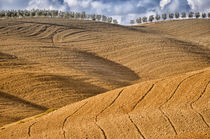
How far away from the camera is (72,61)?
94.8ft

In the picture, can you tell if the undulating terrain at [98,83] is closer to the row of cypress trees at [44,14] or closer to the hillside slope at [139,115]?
the hillside slope at [139,115]

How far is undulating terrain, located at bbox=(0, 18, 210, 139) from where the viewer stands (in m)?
9.50

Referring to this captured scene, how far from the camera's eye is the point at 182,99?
36.0 feet

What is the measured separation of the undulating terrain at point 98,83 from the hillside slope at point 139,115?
3 centimetres

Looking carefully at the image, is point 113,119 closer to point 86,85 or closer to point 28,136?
point 28,136

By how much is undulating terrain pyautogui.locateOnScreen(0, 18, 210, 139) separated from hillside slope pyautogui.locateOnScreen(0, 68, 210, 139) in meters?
0.03

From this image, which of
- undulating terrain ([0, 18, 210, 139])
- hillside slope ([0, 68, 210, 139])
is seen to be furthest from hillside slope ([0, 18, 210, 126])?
hillside slope ([0, 68, 210, 139])

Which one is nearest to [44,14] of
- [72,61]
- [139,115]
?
[72,61]

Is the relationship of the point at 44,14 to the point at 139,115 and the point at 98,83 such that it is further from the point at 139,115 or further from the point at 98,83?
the point at 139,115

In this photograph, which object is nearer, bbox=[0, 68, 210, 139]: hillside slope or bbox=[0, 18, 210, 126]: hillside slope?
bbox=[0, 68, 210, 139]: hillside slope

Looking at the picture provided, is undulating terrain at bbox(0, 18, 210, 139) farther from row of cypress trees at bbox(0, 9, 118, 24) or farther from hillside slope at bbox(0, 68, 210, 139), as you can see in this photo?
row of cypress trees at bbox(0, 9, 118, 24)

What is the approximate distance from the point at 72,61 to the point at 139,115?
19533 millimetres

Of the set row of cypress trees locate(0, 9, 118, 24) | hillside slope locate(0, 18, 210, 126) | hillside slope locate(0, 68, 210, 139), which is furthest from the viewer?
row of cypress trees locate(0, 9, 118, 24)

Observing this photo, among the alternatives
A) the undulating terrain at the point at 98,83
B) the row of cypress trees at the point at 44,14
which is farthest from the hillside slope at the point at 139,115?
the row of cypress trees at the point at 44,14
